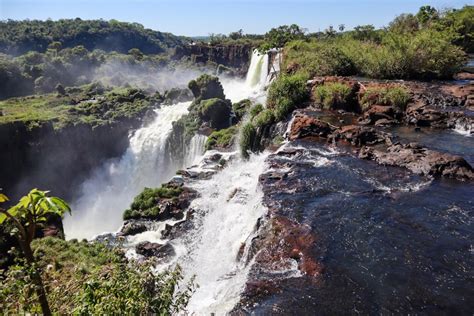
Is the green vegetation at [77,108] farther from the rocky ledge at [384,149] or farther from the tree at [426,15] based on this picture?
the tree at [426,15]

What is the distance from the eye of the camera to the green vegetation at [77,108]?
48375mm

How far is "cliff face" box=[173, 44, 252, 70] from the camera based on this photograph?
99375 mm

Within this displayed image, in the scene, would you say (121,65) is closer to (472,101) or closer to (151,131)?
(151,131)

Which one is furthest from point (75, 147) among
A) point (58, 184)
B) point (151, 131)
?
point (151, 131)

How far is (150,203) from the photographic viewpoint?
2405 cm

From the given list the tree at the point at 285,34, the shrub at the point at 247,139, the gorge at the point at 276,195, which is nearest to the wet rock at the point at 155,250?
the gorge at the point at 276,195

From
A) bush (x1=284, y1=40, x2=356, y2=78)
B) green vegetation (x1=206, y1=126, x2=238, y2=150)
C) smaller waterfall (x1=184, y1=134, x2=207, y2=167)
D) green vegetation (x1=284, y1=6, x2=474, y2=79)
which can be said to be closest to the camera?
green vegetation (x1=206, y1=126, x2=238, y2=150)

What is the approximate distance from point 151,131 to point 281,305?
39681mm

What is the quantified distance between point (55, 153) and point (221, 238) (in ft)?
122

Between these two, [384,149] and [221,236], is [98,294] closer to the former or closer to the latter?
[221,236]

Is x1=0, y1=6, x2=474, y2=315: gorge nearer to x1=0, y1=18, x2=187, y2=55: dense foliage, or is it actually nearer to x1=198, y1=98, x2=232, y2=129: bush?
x1=198, y1=98, x2=232, y2=129: bush

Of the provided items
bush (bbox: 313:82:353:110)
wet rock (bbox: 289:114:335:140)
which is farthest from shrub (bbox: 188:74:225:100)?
wet rock (bbox: 289:114:335:140)

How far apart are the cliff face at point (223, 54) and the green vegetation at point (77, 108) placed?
4031cm

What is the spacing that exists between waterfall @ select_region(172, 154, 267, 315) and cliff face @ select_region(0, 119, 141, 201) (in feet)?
95.4
